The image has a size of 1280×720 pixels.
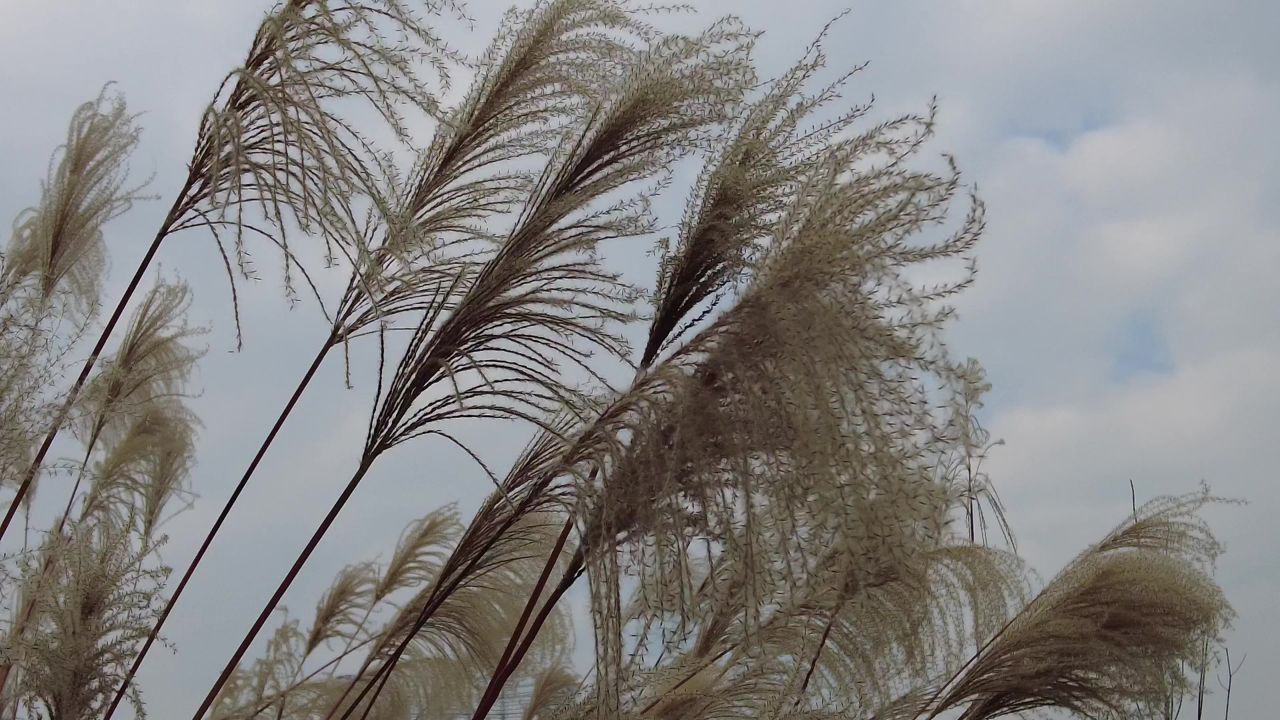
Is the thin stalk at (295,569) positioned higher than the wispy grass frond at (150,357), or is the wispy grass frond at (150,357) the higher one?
the wispy grass frond at (150,357)

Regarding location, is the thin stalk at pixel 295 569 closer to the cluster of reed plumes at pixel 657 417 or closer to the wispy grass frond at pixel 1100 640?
the cluster of reed plumes at pixel 657 417

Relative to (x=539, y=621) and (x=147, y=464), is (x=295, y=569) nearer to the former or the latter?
(x=539, y=621)

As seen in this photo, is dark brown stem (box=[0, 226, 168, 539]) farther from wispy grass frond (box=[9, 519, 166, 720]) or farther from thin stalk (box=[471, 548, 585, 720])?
thin stalk (box=[471, 548, 585, 720])

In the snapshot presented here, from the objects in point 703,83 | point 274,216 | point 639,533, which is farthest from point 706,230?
point 274,216

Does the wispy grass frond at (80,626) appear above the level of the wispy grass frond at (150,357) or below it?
below

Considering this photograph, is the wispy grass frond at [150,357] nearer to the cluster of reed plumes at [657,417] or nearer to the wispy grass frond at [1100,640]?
the cluster of reed plumes at [657,417]

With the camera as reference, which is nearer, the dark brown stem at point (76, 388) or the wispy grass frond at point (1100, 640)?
the dark brown stem at point (76, 388)

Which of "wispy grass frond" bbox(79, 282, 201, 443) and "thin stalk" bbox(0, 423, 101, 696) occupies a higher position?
"wispy grass frond" bbox(79, 282, 201, 443)

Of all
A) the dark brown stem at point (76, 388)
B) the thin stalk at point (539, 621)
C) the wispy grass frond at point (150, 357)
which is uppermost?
the wispy grass frond at point (150, 357)

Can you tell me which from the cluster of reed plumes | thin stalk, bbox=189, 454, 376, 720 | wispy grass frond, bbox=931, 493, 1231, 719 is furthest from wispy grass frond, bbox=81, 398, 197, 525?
wispy grass frond, bbox=931, 493, 1231, 719

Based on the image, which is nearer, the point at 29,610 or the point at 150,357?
the point at 29,610

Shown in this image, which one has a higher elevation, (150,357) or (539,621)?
(150,357)

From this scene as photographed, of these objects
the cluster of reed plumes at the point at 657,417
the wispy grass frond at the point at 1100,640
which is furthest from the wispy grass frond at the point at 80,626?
the wispy grass frond at the point at 1100,640

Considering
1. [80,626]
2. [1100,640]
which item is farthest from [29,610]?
[1100,640]
